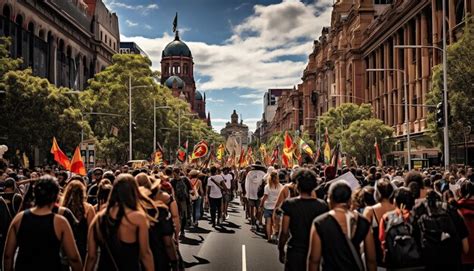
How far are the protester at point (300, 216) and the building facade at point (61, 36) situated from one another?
1617 inches

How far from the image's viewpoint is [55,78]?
194 ft

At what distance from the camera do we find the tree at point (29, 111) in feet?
109

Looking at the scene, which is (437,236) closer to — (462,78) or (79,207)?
(79,207)

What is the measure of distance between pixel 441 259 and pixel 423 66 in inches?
1734

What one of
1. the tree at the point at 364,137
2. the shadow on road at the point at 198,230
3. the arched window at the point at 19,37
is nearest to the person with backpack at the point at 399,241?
the shadow on road at the point at 198,230

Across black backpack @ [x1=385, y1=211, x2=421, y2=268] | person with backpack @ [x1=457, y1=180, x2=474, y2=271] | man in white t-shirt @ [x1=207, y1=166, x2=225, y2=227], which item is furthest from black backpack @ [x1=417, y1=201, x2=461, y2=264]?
man in white t-shirt @ [x1=207, y1=166, x2=225, y2=227]

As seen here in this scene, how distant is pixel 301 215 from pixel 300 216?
0.05 ft

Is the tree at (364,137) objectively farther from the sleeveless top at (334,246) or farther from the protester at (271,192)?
the sleeveless top at (334,246)

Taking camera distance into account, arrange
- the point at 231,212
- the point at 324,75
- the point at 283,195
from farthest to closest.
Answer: the point at 324,75 < the point at 231,212 < the point at 283,195

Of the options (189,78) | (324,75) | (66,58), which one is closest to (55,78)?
(66,58)

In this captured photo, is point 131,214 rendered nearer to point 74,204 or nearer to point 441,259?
point 74,204

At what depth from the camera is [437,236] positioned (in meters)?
6.82

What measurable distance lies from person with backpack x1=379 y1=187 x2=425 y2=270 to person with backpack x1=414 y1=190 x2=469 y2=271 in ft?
0.31

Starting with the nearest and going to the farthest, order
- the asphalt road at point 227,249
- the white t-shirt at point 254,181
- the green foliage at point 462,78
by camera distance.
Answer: the asphalt road at point 227,249, the white t-shirt at point 254,181, the green foliage at point 462,78
